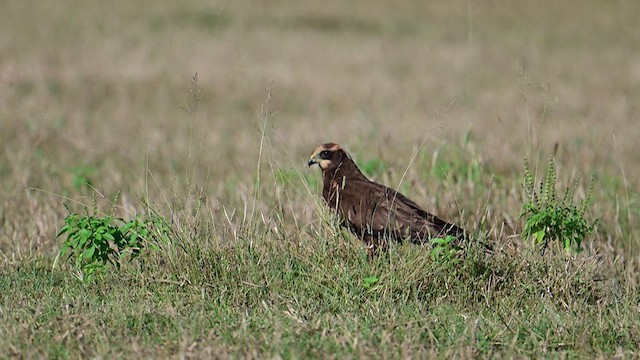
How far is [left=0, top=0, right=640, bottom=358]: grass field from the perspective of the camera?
416 centimetres

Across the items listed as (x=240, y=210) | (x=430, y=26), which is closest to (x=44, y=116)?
(x=240, y=210)

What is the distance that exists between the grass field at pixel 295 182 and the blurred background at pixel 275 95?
0.19 feet

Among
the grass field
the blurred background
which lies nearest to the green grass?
the grass field

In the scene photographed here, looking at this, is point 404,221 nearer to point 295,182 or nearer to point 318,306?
point 318,306

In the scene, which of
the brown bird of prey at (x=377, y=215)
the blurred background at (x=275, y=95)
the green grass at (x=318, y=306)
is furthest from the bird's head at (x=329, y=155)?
the green grass at (x=318, y=306)

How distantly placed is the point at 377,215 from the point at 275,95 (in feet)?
28.3

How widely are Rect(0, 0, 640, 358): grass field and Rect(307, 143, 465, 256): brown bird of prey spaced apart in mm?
129

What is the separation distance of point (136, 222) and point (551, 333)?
7.59 feet

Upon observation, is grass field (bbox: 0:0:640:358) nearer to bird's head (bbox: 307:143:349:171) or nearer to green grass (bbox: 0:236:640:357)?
green grass (bbox: 0:236:640:357)

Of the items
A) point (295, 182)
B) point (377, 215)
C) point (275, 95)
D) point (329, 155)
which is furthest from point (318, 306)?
point (275, 95)

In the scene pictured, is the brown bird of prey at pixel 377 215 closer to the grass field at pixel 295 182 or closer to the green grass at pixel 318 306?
the grass field at pixel 295 182

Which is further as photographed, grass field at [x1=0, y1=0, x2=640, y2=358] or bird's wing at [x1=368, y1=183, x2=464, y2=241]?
bird's wing at [x1=368, y1=183, x2=464, y2=241]

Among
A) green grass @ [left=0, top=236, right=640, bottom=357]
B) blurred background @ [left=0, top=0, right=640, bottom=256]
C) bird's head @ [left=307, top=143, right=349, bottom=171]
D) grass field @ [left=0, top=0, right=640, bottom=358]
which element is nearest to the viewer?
green grass @ [left=0, top=236, right=640, bottom=357]

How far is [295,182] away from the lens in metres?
8.16
